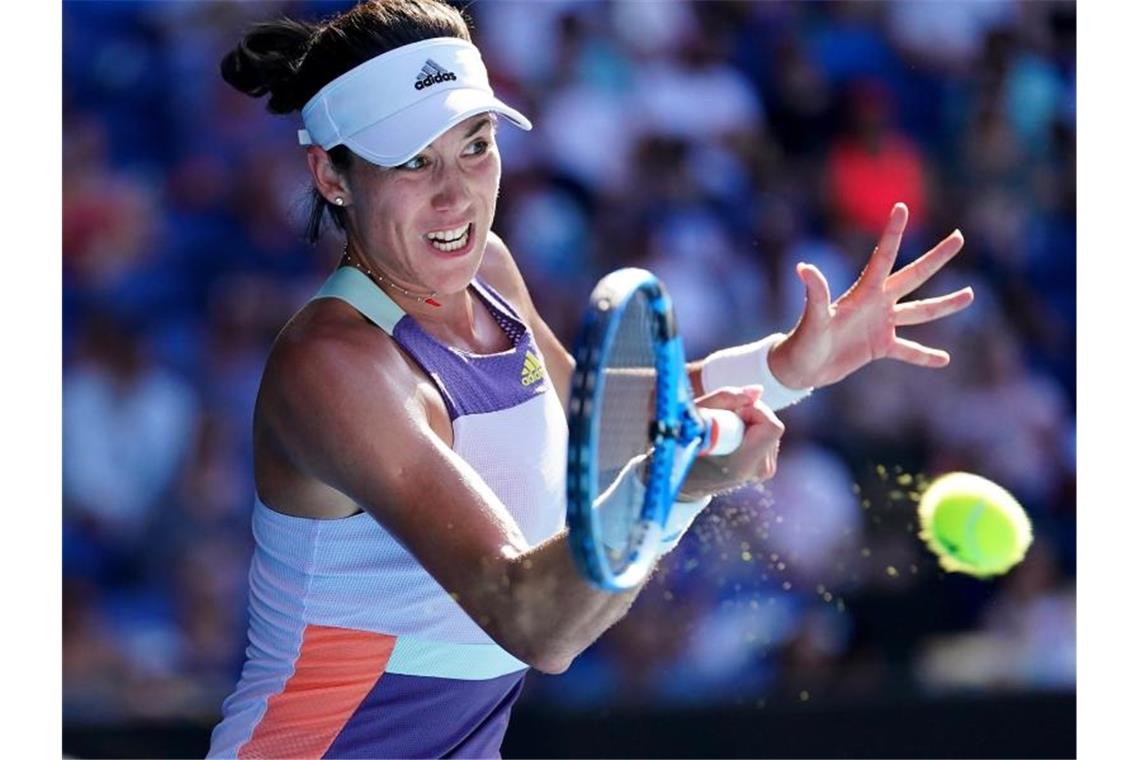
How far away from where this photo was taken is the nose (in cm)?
267

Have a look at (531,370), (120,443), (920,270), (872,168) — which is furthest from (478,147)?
(872,168)

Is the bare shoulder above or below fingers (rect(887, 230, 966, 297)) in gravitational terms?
above

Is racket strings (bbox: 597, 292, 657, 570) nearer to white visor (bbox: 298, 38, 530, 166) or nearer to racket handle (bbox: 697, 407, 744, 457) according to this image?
racket handle (bbox: 697, 407, 744, 457)

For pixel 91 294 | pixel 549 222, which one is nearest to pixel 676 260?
pixel 549 222

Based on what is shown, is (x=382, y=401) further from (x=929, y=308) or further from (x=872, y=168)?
(x=872, y=168)

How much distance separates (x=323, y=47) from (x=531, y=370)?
0.64 metres

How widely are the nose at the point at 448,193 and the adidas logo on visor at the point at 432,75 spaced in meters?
0.14

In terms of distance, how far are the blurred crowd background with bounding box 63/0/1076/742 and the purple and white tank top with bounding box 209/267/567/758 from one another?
2.24 meters

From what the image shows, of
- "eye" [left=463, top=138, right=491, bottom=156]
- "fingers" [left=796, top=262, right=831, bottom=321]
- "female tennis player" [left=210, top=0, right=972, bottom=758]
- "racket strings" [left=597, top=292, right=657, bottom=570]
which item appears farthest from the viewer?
"fingers" [left=796, top=262, right=831, bottom=321]

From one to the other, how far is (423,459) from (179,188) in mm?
3483

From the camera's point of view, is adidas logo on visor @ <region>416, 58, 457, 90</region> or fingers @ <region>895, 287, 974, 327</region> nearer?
adidas logo on visor @ <region>416, 58, 457, 90</region>

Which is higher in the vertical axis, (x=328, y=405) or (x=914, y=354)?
(x=328, y=405)

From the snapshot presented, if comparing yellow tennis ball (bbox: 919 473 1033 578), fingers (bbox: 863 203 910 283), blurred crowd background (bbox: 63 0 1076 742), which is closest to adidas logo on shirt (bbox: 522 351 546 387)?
fingers (bbox: 863 203 910 283)

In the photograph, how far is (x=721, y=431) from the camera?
2.26 metres
